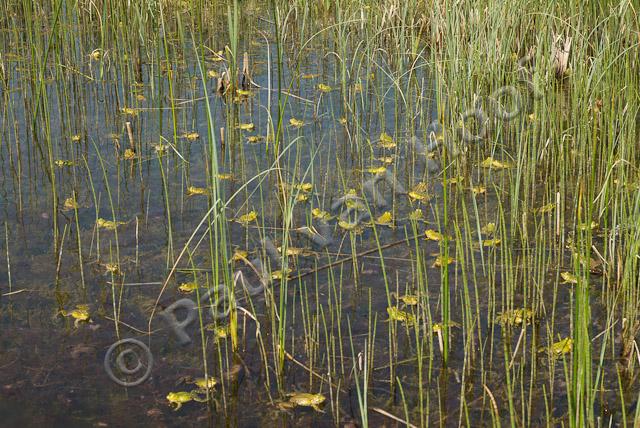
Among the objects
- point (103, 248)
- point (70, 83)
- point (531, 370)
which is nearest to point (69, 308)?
point (103, 248)

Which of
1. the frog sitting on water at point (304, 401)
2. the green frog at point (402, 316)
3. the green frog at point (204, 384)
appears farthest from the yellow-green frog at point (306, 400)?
the green frog at point (402, 316)

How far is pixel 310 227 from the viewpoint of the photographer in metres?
3.40

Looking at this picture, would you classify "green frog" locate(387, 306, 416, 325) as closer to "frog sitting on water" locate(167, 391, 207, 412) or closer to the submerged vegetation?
the submerged vegetation

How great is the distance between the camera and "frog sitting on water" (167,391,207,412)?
242 centimetres

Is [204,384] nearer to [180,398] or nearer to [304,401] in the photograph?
[180,398]

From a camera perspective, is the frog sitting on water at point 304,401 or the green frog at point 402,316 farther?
the green frog at point 402,316

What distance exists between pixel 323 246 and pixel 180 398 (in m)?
1.10

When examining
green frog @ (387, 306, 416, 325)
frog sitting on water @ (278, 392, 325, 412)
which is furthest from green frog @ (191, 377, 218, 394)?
A: green frog @ (387, 306, 416, 325)

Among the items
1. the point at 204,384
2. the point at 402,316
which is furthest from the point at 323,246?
the point at 204,384

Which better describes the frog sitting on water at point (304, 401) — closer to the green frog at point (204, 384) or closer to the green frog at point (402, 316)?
the green frog at point (204, 384)

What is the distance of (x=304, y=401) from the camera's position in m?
2.41

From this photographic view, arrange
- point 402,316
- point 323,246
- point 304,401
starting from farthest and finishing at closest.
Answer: point 323,246
point 402,316
point 304,401

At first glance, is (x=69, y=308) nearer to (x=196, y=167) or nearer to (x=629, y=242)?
(x=196, y=167)

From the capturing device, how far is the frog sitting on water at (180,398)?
2424mm
